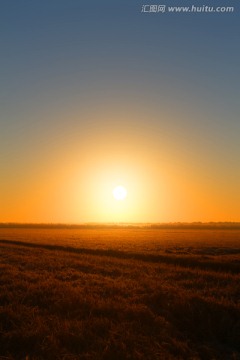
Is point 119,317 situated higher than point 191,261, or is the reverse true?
point 191,261

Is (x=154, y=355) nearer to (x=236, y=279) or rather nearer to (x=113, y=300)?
(x=113, y=300)

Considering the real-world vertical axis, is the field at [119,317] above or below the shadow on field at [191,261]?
below

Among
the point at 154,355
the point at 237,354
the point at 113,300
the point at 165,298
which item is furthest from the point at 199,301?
the point at 154,355

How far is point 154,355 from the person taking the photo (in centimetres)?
978

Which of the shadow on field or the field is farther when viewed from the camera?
the shadow on field

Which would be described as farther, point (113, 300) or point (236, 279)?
point (236, 279)

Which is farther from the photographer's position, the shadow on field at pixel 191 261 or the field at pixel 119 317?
the shadow on field at pixel 191 261

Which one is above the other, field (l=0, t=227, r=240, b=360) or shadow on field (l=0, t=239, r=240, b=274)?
shadow on field (l=0, t=239, r=240, b=274)

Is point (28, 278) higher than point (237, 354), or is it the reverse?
point (28, 278)

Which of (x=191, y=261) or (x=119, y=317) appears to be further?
(x=191, y=261)

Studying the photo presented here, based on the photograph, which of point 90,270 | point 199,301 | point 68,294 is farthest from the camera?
point 90,270

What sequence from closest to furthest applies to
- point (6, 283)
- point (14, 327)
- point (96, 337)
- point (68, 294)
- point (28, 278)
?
1. point (96, 337)
2. point (14, 327)
3. point (68, 294)
4. point (6, 283)
5. point (28, 278)

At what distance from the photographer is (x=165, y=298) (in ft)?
50.6

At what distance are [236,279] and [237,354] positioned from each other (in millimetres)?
10838
